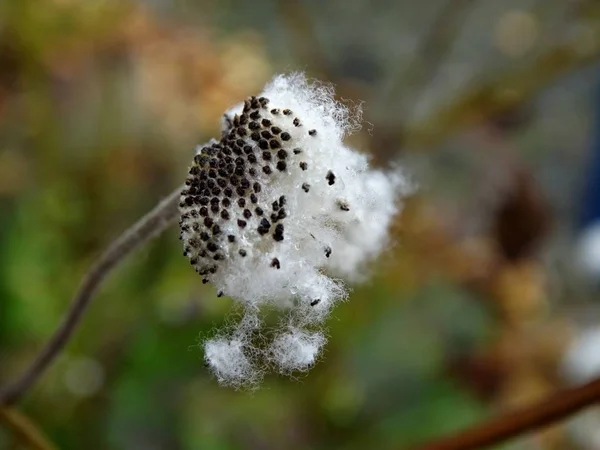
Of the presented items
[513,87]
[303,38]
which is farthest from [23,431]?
[303,38]

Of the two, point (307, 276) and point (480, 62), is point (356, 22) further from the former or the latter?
point (307, 276)

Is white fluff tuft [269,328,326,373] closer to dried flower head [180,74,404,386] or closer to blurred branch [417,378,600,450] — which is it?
dried flower head [180,74,404,386]

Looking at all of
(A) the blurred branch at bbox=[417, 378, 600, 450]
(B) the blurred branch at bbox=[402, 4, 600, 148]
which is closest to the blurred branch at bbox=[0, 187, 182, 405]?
(A) the blurred branch at bbox=[417, 378, 600, 450]

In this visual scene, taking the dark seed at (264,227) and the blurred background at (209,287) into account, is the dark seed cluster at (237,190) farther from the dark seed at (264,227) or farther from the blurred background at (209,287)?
the blurred background at (209,287)

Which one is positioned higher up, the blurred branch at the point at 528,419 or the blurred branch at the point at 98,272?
the blurred branch at the point at 528,419

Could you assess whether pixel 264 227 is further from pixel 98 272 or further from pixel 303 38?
pixel 303 38

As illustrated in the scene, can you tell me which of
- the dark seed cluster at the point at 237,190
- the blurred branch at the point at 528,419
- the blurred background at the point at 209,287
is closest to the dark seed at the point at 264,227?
the dark seed cluster at the point at 237,190
